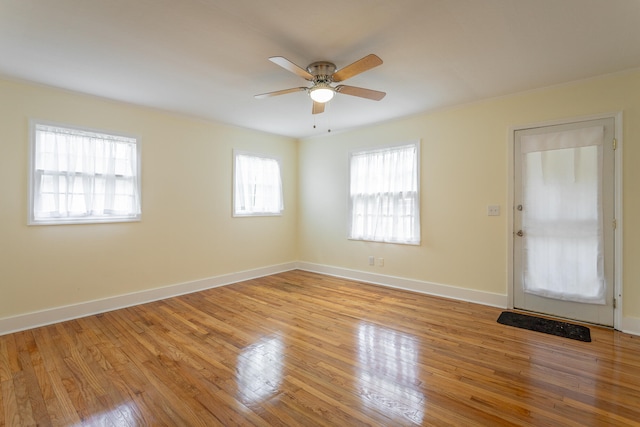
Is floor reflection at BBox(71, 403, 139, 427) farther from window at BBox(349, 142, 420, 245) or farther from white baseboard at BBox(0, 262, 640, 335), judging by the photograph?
window at BBox(349, 142, 420, 245)

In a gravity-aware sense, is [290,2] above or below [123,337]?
above

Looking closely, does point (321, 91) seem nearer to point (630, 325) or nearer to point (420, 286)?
point (420, 286)

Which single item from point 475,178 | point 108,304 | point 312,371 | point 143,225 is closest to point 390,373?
point 312,371

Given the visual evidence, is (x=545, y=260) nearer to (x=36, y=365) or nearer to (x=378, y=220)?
(x=378, y=220)

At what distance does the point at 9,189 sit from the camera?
3041mm

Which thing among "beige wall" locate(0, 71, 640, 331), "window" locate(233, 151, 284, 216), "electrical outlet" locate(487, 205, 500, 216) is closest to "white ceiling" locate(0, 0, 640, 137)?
"beige wall" locate(0, 71, 640, 331)


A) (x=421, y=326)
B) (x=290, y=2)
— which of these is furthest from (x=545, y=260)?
(x=290, y=2)

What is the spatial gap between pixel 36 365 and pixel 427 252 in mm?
4327

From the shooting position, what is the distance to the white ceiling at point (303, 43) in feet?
6.48

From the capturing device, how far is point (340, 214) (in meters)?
5.31

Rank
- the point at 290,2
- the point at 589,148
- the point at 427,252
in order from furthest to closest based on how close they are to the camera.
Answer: the point at 427,252 < the point at 589,148 < the point at 290,2

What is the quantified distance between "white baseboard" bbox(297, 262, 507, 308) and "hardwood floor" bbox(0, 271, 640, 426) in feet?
0.80

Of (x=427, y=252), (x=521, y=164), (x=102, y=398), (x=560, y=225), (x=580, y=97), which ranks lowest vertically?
(x=102, y=398)

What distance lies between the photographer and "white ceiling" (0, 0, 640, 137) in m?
1.97
